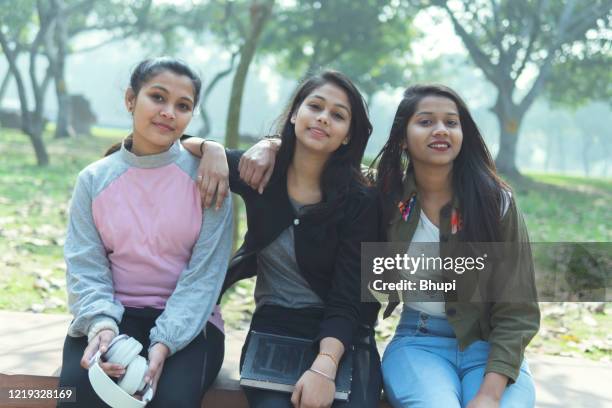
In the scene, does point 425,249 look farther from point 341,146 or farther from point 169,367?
point 169,367

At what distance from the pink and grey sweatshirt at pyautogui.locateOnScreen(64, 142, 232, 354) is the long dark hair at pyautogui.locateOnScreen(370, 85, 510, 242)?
2.40ft

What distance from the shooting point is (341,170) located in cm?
270

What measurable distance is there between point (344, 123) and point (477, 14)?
1608 cm

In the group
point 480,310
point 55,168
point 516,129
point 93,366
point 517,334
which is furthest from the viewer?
point 516,129

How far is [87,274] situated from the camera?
2453 mm

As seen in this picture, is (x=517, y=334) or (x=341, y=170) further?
(x=341, y=170)

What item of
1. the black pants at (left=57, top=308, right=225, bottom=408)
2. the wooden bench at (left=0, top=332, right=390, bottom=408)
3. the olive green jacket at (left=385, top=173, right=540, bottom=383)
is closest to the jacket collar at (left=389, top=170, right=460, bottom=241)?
the olive green jacket at (left=385, top=173, right=540, bottom=383)

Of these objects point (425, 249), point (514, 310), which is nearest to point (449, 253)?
point (425, 249)

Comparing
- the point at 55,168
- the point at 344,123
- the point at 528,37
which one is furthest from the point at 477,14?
the point at 344,123

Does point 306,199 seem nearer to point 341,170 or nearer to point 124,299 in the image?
point 341,170

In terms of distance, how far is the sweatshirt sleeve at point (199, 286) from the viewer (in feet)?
7.70

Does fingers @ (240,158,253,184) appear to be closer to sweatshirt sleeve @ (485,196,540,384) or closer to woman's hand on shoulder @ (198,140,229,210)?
woman's hand on shoulder @ (198,140,229,210)

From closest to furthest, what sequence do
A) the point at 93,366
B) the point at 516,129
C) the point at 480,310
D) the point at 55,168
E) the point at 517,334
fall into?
the point at 93,366 → the point at 517,334 → the point at 480,310 → the point at 55,168 → the point at 516,129

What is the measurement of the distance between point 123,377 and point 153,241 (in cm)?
58
